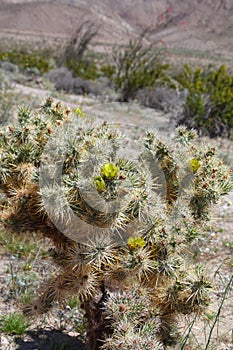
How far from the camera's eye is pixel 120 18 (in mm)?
78062

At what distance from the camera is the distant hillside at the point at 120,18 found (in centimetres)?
6888

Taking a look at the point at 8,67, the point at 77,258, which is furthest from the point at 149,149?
the point at 8,67

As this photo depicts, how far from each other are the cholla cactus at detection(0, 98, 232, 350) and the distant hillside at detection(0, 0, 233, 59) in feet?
203

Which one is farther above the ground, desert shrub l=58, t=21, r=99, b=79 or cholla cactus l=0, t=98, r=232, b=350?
cholla cactus l=0, t=98, r=232, b=350

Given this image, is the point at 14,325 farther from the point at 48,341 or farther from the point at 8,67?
the point at 8,67

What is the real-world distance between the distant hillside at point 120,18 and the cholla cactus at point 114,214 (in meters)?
62.0

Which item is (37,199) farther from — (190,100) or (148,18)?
(148,18)

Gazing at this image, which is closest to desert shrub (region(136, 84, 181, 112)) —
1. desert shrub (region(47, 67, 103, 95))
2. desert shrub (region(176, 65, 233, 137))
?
desert shrub (region(176, 65, 233, 137))

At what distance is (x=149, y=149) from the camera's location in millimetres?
2809

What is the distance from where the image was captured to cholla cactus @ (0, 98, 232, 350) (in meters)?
2.39

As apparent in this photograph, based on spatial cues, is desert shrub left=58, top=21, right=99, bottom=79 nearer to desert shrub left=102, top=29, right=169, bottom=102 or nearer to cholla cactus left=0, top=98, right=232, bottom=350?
desert shrub left=102, top=29, right=169, bottom=102

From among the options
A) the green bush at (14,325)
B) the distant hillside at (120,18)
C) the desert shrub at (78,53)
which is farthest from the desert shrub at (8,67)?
the distant hillside at (120,18)

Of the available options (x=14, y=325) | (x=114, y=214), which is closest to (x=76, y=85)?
(x=14, y=325)

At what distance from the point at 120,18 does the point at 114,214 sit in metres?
79.8
